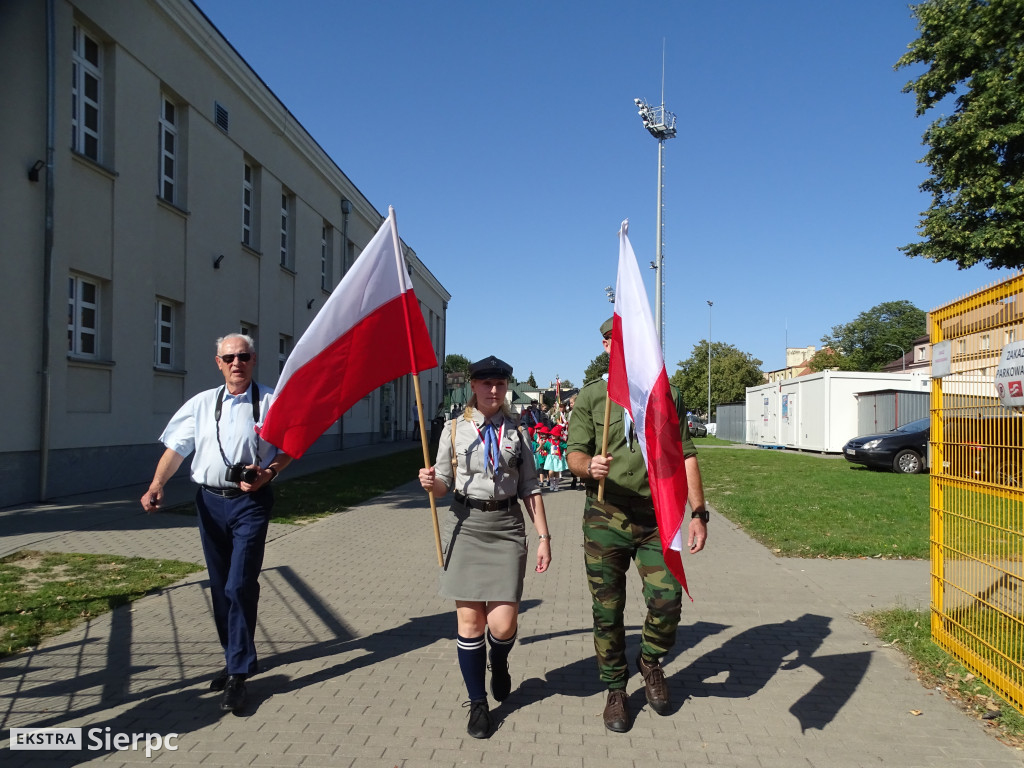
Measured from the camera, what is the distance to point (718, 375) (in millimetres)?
88438

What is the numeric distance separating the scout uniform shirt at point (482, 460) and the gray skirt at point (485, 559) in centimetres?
12

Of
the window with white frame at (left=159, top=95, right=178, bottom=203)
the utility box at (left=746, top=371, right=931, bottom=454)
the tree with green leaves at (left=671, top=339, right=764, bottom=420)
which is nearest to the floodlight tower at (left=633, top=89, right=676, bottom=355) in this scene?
the utility box at (left=746, top=371, right=931, bottom=454)

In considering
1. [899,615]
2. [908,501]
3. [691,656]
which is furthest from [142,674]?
[908,501]

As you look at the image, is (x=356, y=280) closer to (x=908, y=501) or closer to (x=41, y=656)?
(x=41, y=656)

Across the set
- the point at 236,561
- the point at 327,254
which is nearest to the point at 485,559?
the point at 236,561

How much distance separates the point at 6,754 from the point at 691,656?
3730 mm

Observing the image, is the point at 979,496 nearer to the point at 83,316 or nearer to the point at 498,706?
the point at 498,706

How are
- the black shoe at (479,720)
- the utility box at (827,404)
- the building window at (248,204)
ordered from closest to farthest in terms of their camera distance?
the black shoe at (479,720), the building window at (248,204), the utility box at (827,404)

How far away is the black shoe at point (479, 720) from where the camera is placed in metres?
3.86

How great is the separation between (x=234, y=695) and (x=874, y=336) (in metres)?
112

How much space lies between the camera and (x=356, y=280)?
14.6 feet

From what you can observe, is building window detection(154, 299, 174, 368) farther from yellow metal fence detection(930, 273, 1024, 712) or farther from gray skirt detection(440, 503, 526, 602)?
yellow metal fence detection(930, 273, 1024, 712)

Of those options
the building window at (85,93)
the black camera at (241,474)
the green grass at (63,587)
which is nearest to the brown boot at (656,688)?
the black camera at (241,474)

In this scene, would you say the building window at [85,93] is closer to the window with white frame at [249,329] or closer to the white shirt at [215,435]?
the window with white frame at [249,329]
